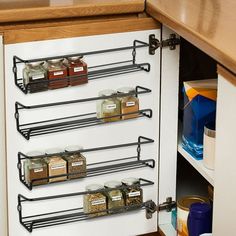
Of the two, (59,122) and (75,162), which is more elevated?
(59,122)

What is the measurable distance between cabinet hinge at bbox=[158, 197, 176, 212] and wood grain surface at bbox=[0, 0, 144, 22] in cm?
64

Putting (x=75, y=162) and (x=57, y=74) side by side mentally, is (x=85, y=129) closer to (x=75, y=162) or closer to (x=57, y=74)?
(x=75, y=162)

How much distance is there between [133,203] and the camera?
2404 mm

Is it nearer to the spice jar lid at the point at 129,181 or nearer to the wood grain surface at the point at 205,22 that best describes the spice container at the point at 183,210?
the spice jar lid at the point at 129,181

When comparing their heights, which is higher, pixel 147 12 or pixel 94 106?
pixel 147 12

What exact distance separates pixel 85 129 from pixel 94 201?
23 centimetres

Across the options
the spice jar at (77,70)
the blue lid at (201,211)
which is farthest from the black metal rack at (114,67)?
the blue lid at (201,211)

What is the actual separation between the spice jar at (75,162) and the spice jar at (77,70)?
0.67 ft

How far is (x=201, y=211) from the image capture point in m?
2.23

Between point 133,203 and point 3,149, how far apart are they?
0.46 m

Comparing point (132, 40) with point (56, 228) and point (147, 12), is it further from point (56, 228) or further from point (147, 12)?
point (56, 228)

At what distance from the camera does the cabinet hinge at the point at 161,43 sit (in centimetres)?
231

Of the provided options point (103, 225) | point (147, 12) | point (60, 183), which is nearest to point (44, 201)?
point (60, 183)

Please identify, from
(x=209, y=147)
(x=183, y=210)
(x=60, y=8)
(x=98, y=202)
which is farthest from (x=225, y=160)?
(x=60, y=8)
